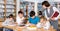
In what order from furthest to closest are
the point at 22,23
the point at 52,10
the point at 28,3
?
1. the point at 28,3
2. the point at 22,23
3. the point at 52,10

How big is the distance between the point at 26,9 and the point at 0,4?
1111mm

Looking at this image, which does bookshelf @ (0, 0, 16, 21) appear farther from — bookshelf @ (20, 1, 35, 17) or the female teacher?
the female teacher

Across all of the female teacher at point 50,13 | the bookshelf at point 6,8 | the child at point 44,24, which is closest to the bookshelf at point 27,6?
the bookshelf at point 6,8

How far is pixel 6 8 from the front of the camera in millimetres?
6973

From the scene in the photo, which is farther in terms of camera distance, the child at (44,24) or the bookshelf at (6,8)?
the bookshelf at (6,8)

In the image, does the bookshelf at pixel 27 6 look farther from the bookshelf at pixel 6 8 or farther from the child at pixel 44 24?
the child at pixel 44 24

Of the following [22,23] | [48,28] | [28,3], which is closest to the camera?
[48,28]

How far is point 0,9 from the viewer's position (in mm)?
6875

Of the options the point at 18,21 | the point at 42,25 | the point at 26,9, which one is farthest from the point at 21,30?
the point at 26,9

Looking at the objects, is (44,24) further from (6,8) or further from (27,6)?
(6,8)

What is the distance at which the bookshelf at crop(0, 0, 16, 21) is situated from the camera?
6912mm

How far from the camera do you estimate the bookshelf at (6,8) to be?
6.91m

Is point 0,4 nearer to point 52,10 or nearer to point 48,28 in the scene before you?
point 52,10

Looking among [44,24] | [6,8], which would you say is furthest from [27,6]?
[44,24]
